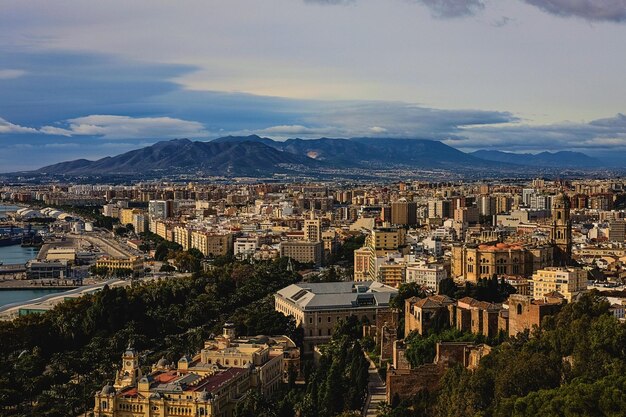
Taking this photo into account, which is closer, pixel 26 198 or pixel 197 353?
pixel 197 353

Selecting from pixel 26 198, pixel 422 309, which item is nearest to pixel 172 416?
pixel 422 309

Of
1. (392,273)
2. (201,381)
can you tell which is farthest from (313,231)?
(201,381)

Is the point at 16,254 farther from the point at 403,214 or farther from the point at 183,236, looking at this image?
the point at 403,214

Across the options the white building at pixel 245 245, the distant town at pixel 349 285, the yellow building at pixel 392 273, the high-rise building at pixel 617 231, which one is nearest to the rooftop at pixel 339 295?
the distant town at pixel 349 285

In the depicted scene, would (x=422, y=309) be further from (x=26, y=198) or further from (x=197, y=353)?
(x=26, y=198)

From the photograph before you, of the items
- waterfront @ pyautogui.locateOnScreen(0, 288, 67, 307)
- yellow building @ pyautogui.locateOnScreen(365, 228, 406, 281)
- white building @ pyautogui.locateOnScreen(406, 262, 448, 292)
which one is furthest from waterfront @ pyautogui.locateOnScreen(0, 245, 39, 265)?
white building @ pyautogui.locateOnScreen(406, 262, 448, 292)

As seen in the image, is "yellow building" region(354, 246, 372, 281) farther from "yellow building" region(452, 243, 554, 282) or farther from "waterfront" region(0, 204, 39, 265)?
"waterfront" region(0, 204, 39, 265)
